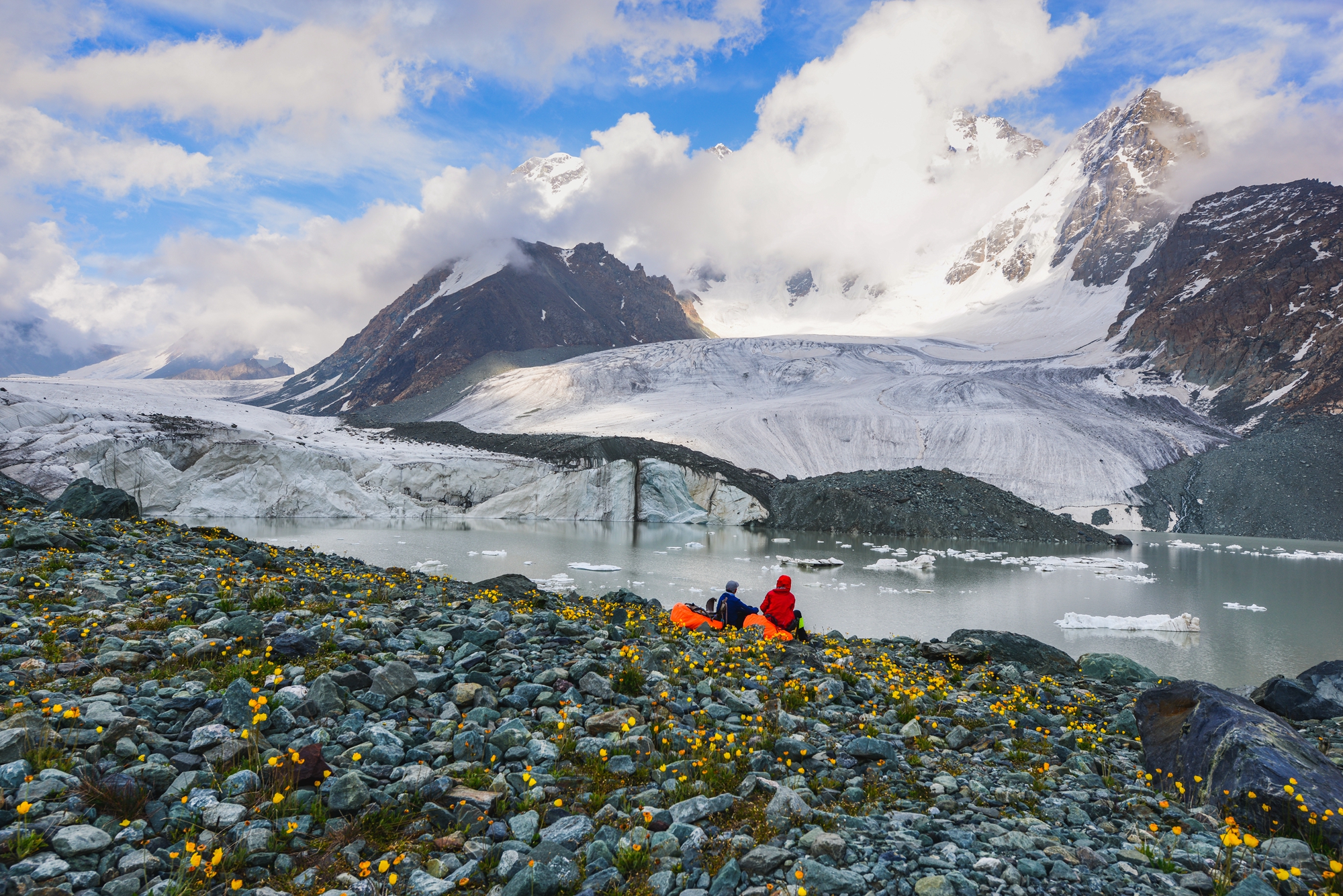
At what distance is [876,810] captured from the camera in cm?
431

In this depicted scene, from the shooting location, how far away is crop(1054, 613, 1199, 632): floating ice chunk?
19.5m

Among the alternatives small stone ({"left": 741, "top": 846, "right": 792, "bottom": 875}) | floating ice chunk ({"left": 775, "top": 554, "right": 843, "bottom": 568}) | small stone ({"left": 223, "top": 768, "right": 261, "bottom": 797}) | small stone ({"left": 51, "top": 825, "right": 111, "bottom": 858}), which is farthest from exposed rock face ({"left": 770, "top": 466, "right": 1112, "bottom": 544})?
small stone ({"left": 51, "top": 825, "right": 111, "bottom": 858})

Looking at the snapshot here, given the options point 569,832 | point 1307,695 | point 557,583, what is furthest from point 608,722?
point 557,583

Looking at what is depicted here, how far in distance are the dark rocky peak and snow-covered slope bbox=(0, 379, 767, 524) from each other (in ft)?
452

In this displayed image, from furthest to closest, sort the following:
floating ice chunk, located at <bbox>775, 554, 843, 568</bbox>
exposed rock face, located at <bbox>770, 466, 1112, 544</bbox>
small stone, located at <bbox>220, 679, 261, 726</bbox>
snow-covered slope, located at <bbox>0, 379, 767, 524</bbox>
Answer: exposed rock face, located at <bbox>770, 466, 1112, 544</bbox>, snow-covered slope, located at <bbox>0, 379, 767, 524</bbox>, floating ice chunk, located at <bbox>775, 554, 843, 568</bbox>, small stone, located at <bbox>220, 679, 261, 726</bbox>

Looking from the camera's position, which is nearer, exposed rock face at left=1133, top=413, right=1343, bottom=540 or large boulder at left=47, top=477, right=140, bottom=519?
large boulder at left=47, top=477, right=140, bottom=519

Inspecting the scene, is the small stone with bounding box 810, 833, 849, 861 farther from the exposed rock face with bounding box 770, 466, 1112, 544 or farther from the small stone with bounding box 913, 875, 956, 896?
the exposed rock face with bounding box 770, 466, 1112, 544

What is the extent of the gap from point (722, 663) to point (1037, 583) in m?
24.9

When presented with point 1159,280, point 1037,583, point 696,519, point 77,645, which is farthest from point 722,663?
point 1159,280

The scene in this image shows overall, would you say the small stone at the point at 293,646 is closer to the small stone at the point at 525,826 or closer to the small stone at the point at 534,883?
the small stone at the point at 525,826

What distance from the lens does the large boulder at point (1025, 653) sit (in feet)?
37.6

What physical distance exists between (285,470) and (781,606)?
40.7 metres

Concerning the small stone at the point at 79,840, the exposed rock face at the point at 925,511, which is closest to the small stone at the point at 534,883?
the small stone at the point at 79,840

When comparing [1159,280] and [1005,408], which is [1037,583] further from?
[1159,280]
